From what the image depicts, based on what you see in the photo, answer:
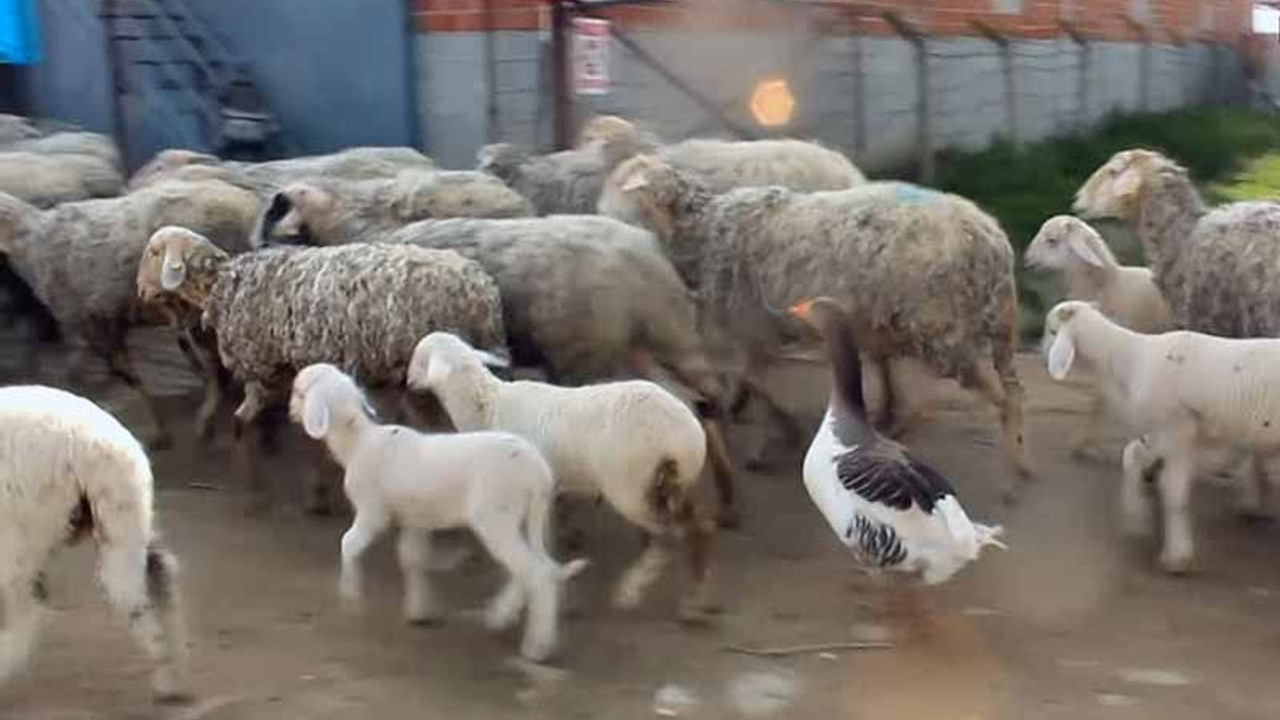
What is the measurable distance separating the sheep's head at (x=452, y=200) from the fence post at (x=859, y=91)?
245 inches

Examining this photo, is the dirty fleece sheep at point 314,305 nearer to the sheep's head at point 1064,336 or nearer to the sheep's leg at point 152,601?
the sheep's leg at point 152,601

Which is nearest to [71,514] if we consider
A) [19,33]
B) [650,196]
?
[650,196]

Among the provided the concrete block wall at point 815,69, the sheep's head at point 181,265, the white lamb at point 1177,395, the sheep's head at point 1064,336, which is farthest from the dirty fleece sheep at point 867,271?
the concrete block wall at point 815,69

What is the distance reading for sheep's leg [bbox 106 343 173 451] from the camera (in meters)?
8.37

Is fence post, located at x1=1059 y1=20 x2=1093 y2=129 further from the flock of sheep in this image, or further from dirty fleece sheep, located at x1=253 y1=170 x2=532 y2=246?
dirty fleece sheep, located at x1=253 y1=170 x2=532 y2=246

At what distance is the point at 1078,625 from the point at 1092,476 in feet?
6.13

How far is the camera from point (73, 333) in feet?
27.7

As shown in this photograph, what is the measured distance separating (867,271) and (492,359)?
1743mm

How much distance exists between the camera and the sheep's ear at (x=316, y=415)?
605 cm

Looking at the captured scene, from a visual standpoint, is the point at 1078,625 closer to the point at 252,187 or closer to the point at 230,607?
the point at 230,607

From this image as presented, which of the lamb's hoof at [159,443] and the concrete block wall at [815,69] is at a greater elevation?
the concrete block wall at [815,69]

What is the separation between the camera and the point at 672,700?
5.49 metres

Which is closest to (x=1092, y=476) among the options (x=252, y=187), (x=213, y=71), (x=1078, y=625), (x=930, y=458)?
(x=930, y=458)

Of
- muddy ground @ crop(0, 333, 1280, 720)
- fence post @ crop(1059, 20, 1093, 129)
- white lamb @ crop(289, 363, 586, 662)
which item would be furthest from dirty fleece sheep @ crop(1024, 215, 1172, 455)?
fence post @ crop(1059, 20, 1093, 129)
